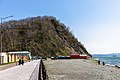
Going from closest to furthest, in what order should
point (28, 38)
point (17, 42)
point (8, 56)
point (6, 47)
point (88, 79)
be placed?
point (88, 79), point (8, 56), point (6, 47), point (17, 42), point (28, 38)

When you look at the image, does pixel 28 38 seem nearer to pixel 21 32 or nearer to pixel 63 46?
pixel 21 32

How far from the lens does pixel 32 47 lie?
576 feet

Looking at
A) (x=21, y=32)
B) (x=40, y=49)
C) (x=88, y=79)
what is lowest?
(x=88, y=79)

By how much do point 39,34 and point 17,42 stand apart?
913 inches

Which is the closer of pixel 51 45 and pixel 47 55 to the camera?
pixel 47 55

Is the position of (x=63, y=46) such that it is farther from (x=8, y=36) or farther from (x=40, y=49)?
(x=8, y=36)

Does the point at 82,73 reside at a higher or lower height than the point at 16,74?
lower

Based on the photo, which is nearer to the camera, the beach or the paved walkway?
the paved walkway

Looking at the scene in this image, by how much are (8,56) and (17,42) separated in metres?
103

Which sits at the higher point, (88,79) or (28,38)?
(28,38)

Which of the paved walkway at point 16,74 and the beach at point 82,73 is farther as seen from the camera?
the beach at point 82,73

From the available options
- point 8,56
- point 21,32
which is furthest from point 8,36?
point 8,56

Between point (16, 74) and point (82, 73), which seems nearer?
point (16, 74)

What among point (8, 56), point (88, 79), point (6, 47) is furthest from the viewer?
point (6, 47)
